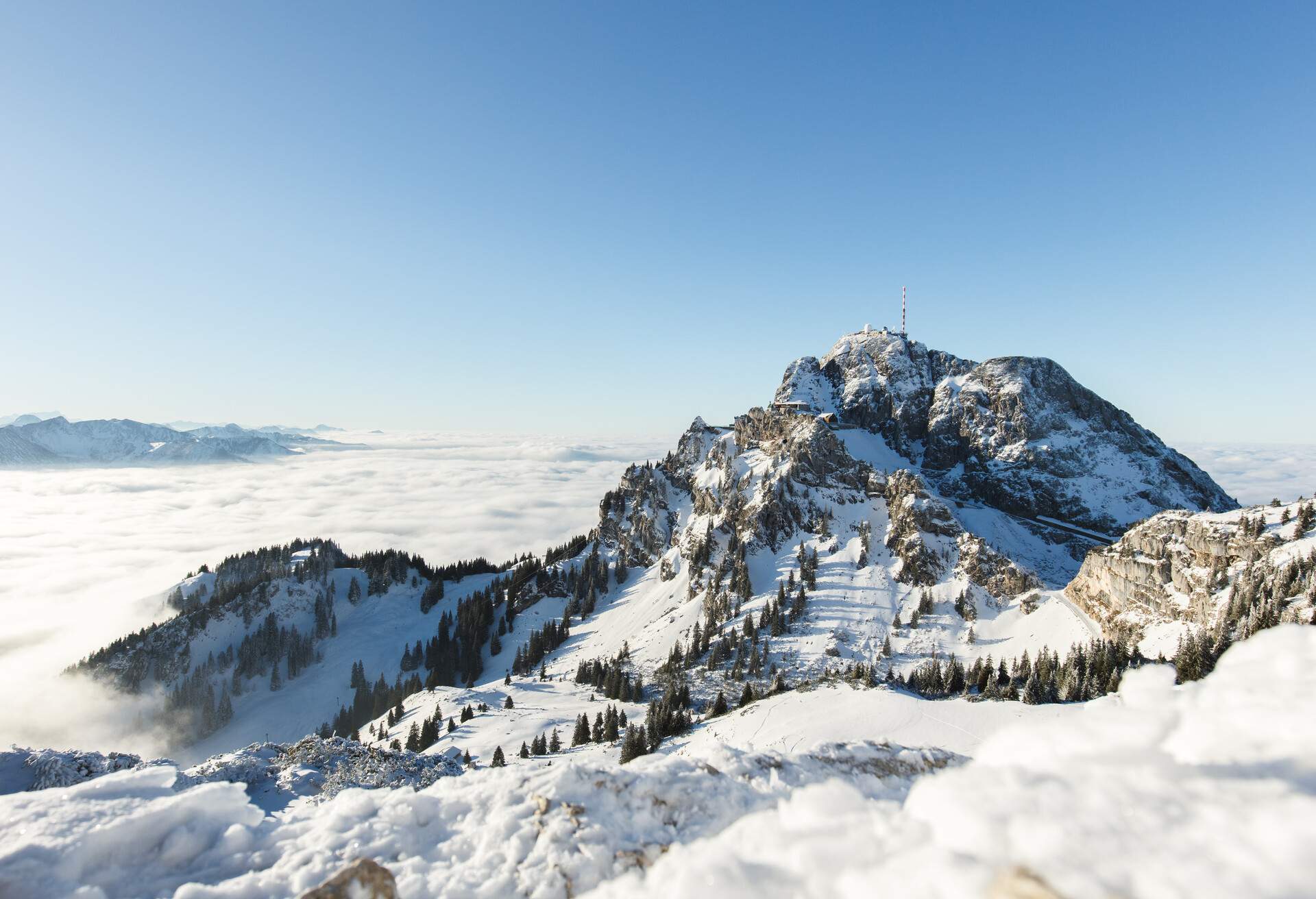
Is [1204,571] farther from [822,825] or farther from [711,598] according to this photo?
[822,825]

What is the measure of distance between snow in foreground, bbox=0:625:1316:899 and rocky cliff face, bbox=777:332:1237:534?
17520cm

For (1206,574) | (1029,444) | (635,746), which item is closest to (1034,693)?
(1206,574)

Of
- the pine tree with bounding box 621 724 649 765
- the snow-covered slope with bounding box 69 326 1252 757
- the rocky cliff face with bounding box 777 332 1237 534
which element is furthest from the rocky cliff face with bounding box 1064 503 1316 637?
the rocky cliff face with bounding box 777 332 1237 534

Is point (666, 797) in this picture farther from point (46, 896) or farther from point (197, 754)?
point (197, 754)

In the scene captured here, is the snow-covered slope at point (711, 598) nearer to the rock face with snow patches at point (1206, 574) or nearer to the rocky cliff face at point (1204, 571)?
the rocky cliff face at point (1204, 571)

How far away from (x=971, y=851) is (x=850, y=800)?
6.11ft

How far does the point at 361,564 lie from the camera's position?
529 ft

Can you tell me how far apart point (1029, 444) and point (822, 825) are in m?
194

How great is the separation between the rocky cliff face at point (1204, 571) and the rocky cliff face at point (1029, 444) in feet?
240

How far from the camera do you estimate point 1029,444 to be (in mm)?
162000

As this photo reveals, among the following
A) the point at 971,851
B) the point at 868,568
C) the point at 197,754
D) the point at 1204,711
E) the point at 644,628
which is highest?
the point at 1204,711

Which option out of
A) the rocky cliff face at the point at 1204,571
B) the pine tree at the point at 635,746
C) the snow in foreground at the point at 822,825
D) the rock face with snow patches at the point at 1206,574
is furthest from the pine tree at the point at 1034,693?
the snow in foreground at the point at 822,825

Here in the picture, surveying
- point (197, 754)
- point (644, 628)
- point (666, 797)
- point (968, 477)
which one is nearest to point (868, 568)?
point (644, 628)

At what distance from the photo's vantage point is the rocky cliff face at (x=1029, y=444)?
14475 centimetres
